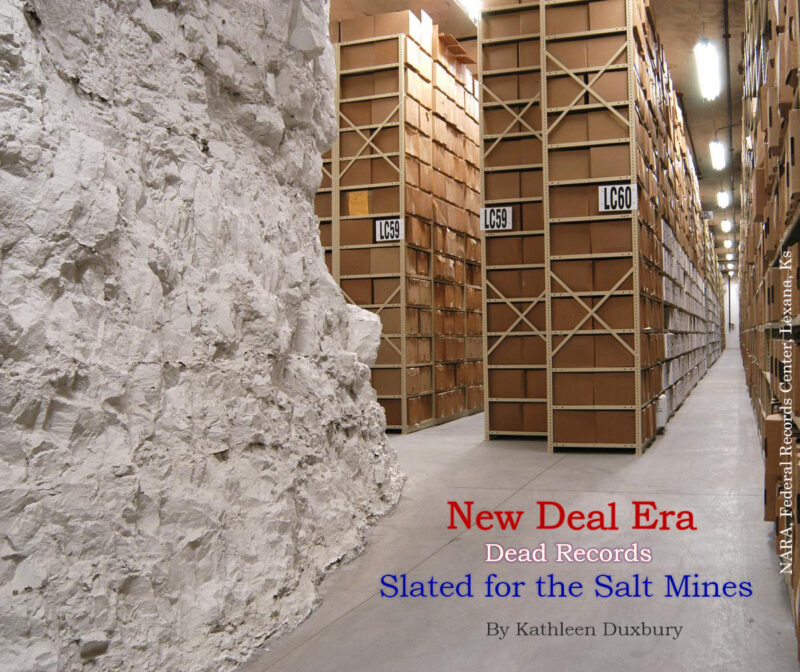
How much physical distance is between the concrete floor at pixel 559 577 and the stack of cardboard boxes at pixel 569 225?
1.31 metres

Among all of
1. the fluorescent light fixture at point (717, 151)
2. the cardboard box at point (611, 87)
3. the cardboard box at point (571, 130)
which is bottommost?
the cardboard box at point (571, 130)

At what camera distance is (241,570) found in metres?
4.19

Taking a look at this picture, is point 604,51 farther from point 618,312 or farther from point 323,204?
point 323,204

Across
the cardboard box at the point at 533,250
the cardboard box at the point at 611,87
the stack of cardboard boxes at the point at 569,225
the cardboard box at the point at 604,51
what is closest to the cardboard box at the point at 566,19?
the stack of cardboard boxes at the point at 569,225

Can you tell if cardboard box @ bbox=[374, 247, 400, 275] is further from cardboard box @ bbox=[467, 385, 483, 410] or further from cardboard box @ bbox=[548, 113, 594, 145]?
cardboard box @ bbox=[467, 385, 483, 410]

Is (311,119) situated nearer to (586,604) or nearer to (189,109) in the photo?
(189,109)

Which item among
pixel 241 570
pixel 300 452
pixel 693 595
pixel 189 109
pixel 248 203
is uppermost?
pixel 189 109

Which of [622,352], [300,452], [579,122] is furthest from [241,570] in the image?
[579,122]

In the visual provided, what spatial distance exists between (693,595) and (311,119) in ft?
15.4

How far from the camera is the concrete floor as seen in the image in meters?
3.89

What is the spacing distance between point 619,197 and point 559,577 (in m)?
5.87

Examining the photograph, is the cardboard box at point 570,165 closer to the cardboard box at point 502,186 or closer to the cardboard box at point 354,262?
the cardboard box at point 502,186

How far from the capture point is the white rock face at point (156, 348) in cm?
327

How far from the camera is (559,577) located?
5.05 m
